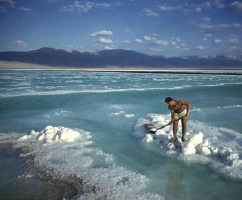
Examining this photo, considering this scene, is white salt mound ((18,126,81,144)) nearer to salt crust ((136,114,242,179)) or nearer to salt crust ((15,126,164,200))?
salt crust ((15,126,164,200))

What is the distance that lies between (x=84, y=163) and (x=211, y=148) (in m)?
2.55

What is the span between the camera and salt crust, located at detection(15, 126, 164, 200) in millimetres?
3775

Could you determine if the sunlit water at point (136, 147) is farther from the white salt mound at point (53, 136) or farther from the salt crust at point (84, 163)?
the white salt mound at point (53, 136)

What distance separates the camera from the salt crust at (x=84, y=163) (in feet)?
12.4

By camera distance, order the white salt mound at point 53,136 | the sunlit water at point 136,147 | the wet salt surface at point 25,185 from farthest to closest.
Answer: the white salt mound at point 53,136 < the sunlit water at point 136,147 < the wet salt surface at point 25,185

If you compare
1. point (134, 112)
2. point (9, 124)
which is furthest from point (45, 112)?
point (134, 112)

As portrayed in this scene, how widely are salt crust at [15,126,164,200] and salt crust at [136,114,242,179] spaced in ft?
4.25

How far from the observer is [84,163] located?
4.79m

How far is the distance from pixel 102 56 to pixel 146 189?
169153 millimetres

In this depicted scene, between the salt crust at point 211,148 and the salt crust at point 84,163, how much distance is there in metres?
1.30

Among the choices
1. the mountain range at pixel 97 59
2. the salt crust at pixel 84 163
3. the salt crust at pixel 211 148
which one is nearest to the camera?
the salt crust at pixel 84 163

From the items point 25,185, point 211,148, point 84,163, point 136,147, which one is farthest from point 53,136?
point 211,148

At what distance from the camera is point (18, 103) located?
40.7ft

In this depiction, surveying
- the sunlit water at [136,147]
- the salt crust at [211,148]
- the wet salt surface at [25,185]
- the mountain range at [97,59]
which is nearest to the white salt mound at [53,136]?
the sunlit water at [136,147]
